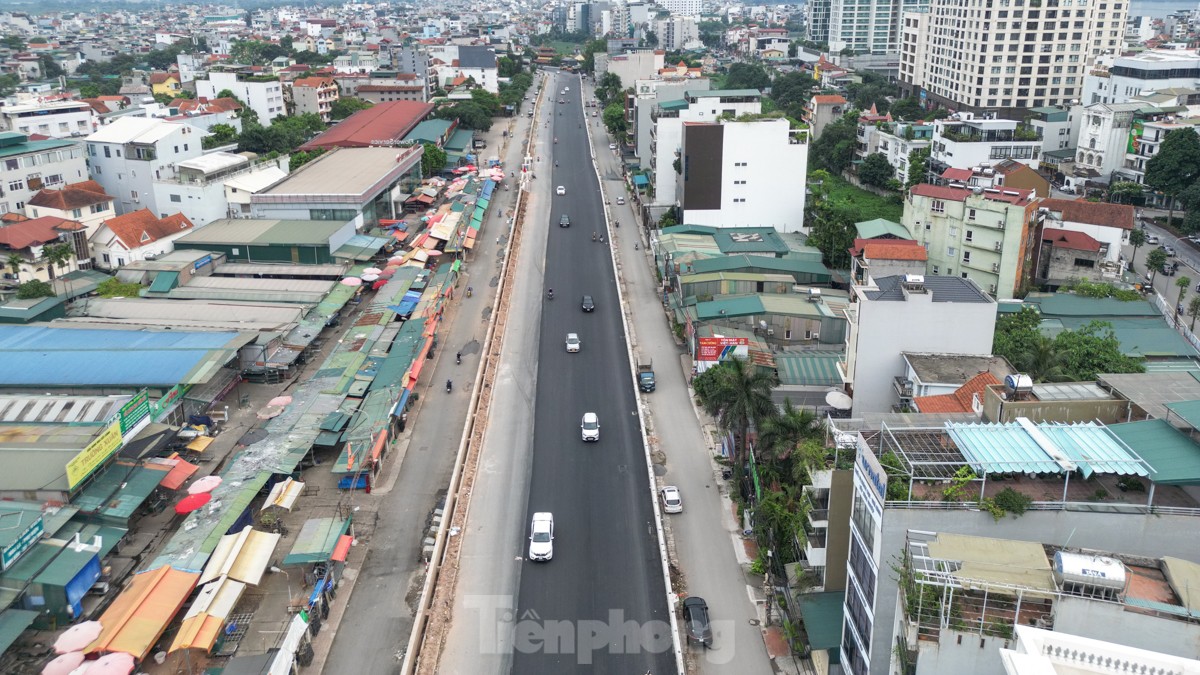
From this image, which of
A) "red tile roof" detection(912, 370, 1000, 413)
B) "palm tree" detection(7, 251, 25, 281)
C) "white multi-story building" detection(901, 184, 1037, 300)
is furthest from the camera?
"palm tree" detection(7, 251, 25, 281)

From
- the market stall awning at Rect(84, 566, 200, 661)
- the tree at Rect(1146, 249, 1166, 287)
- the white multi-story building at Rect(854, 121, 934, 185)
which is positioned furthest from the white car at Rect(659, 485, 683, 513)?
the white multi-story building at Rect(854, 121, 934, 185)

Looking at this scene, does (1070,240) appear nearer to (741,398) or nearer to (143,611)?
(741,398)

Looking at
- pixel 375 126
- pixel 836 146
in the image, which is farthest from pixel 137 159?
pixel 836 146

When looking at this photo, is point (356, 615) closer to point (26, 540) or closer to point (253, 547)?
point (253, 547)

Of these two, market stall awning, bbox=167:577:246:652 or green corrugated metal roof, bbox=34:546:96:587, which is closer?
market stall awning, bbox=167:577:246:652

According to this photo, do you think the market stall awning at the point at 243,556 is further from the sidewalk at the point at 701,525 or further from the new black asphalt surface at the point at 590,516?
the sidewalk at the point at 701,525

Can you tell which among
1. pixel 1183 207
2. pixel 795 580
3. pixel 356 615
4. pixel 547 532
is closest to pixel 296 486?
pixel 356 615

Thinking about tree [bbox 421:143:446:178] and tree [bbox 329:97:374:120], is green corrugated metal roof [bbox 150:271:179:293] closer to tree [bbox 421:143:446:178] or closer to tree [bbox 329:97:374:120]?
tree [bbox 421:143:446:178]
